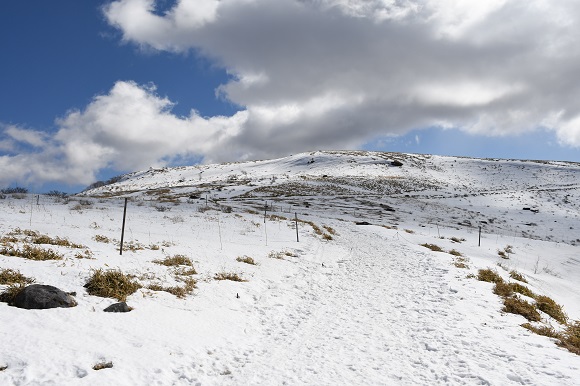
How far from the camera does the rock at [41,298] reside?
6706 mm

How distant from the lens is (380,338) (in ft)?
24.7

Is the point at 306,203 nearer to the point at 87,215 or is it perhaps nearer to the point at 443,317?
the point at 87,215

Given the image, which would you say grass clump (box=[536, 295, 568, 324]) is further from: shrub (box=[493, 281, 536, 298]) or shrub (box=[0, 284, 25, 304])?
shrub (box=[0, 284, 25, 304])

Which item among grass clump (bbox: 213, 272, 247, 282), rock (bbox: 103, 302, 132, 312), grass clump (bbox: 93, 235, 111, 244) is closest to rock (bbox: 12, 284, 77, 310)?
rock (bbox: 103, 302, 132, 312)

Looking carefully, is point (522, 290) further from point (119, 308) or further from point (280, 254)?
point (119, 308)

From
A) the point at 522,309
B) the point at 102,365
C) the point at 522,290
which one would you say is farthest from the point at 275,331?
the point at 522,290

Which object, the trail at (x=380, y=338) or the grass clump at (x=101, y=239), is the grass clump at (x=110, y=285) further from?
the grass clump at (x=101, y=239)

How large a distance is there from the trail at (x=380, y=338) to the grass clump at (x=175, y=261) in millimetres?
3252

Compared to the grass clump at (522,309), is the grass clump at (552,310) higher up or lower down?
lower down

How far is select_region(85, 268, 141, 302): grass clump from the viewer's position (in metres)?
7.95

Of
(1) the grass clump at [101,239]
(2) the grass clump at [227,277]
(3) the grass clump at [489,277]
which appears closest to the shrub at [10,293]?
(2) the grass clump at [227,277]

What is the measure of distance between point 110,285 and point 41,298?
5.01ft

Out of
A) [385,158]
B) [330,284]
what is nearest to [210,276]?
[330,284]

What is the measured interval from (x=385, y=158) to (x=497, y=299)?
116 metres
